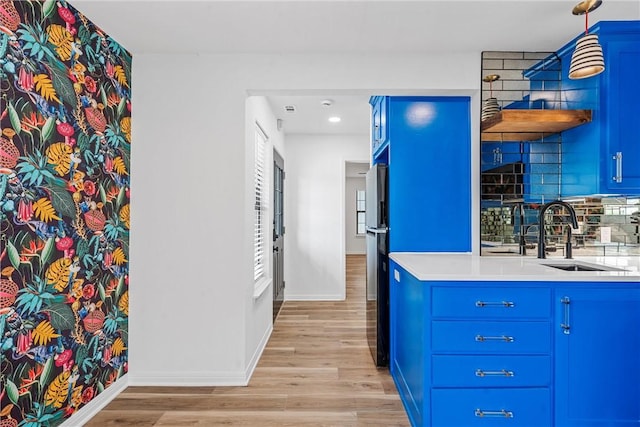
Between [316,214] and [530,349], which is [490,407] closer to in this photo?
[530,349]

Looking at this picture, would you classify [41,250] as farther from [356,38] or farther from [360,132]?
[360,132]

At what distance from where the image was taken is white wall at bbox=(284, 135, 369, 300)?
531 cm

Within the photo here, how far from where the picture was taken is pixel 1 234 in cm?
159

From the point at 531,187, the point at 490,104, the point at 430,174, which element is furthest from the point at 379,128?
the point at 531,187

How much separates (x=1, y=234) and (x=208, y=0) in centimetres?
152

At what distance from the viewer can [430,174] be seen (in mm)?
2717

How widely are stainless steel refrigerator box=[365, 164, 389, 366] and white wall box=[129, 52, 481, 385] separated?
0.71 m

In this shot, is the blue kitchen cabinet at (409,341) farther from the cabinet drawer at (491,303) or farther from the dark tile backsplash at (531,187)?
the dark tile backsplash at (531,187)

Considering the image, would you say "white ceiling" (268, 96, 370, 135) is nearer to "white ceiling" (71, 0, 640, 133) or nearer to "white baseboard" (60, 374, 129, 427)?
"white ceiling" (71, 0, 640, 133)

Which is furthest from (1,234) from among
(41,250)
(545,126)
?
(545,126)

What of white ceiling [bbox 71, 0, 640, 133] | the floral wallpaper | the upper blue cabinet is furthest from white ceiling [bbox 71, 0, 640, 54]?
the floral wallpaper

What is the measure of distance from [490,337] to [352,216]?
8665mm

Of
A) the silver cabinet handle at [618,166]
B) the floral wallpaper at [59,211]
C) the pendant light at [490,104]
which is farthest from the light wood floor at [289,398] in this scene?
the pendant light at [490,104]

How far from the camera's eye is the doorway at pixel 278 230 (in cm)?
432
